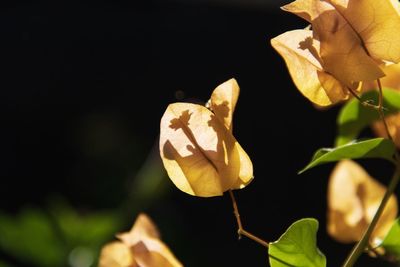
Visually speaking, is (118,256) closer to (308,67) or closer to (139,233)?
(139,233)

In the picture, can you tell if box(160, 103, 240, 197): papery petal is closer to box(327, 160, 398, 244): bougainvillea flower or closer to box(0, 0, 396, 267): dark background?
box(327, 160, 398, 244): bougainvillea flower

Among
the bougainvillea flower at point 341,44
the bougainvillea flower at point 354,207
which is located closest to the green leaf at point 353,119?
the bougainvillea flower at point 354,207

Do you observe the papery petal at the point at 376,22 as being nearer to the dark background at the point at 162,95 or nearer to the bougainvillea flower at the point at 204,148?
the bougainvillea flower at the point at 204,148

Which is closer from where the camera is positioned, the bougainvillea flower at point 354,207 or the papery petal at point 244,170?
the papery petal at point 244,170

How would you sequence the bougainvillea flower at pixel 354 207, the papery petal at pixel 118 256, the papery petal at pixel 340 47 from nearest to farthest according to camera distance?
the papery petal at pixel 340 47 < the papery petal at pixel 118 256 < the bougainvillea flower at pixel 354 207

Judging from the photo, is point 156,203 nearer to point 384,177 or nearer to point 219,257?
point 219,257

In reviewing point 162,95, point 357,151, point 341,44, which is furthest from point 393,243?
point 162,95
